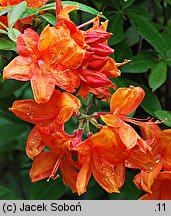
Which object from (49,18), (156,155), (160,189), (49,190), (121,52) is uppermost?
(49,18)

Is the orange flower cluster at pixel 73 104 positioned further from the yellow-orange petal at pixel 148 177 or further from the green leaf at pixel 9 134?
the green leaf at pixel 9 134

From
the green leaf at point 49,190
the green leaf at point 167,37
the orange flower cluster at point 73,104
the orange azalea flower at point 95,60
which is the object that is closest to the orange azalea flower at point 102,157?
the orange flower cluster at point 73,104

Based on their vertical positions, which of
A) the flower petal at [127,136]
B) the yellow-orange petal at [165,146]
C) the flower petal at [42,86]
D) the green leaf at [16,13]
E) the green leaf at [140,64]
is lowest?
the yellow-orange petal at [165,146]

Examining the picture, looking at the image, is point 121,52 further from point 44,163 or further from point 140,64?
point 44,163

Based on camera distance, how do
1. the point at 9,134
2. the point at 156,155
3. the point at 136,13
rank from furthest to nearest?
the point at 9,134
the point at 136,13
the point at 156,155

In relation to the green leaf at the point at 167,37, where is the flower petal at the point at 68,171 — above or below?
below

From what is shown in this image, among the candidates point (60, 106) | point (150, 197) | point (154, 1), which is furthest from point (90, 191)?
point (60, 106)

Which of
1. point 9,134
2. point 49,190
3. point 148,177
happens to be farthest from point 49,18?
point 9,134
